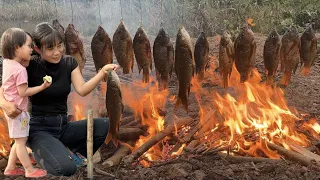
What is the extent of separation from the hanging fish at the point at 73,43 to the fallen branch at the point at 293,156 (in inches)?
103

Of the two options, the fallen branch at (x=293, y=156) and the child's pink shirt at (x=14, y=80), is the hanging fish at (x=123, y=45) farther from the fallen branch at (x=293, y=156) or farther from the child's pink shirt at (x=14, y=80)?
the fallen branch at (x=293, y=156)

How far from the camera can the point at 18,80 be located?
147 inches

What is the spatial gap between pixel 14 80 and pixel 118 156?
1639 millimetres

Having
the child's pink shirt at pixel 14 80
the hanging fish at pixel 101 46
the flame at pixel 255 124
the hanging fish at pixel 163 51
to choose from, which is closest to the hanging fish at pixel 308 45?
the flame at pixel 255 124

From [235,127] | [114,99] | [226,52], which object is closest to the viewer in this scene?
[114,99]

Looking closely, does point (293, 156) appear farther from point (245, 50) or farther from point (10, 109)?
point (10, 109)

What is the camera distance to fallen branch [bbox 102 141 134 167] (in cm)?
457

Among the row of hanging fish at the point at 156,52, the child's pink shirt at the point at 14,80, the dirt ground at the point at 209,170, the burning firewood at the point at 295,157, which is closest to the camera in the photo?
the child's pink shirt at the point at 14,80

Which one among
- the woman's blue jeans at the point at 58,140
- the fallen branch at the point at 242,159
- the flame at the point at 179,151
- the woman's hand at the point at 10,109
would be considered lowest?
the flame at the point at 179,151

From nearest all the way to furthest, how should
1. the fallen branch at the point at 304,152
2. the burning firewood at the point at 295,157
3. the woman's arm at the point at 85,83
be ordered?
1. the woman's arm at the point at 85,83
2. the burning firewood at the point at 295,157
3. the fallen branch at the point at 304,152

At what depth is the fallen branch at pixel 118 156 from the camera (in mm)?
4566

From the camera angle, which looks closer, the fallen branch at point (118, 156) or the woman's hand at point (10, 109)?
the woman's hand at point (10, 109)

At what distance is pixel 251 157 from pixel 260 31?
29.6 feet

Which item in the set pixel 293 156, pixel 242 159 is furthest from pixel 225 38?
pixel 293 156
